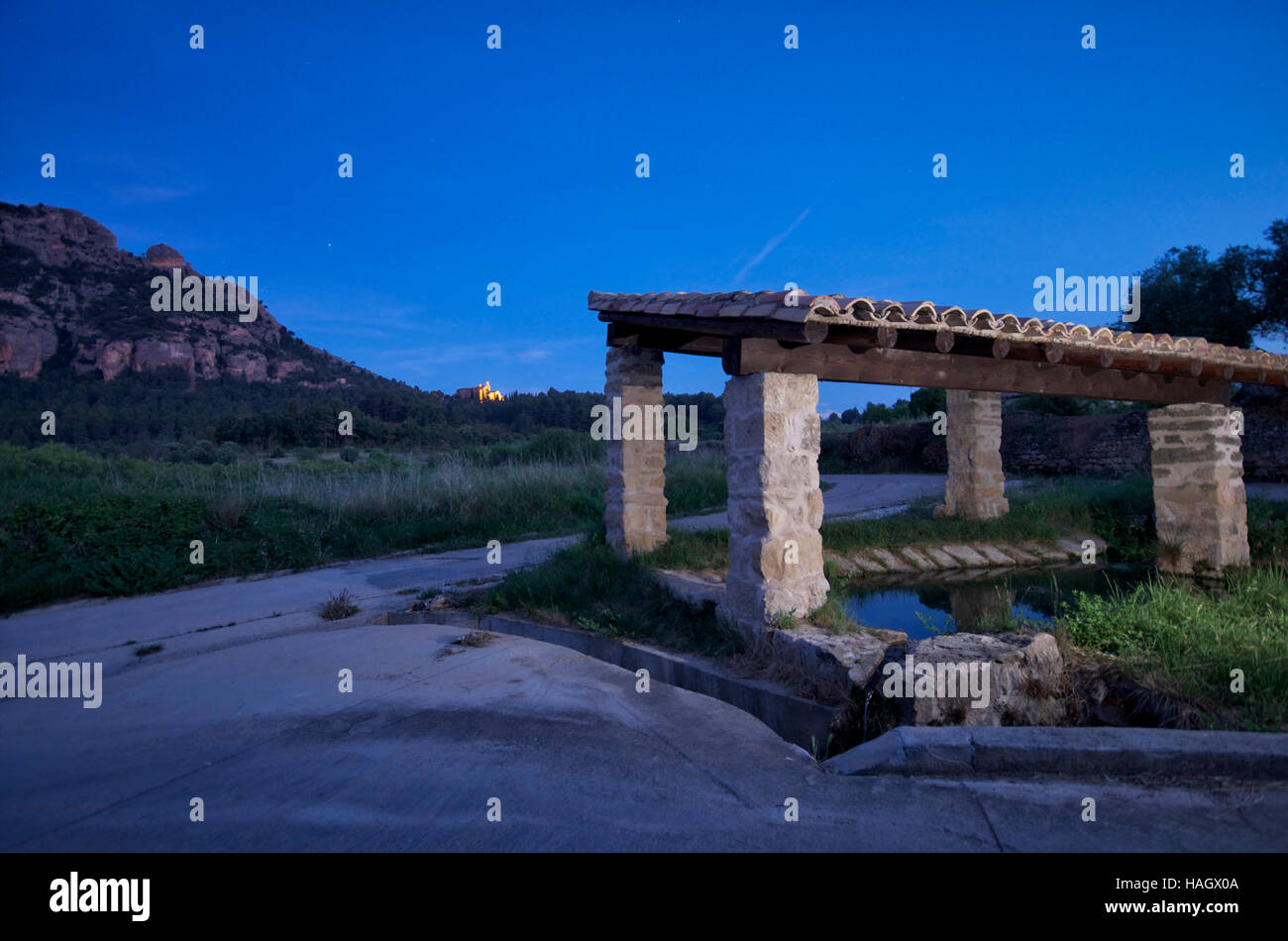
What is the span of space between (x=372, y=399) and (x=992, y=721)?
38.8m


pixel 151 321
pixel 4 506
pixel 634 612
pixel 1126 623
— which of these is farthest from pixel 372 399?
pixel 1126 623

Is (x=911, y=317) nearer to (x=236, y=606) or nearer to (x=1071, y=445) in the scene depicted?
(x=236, y=606)

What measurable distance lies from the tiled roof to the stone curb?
2.59 metres

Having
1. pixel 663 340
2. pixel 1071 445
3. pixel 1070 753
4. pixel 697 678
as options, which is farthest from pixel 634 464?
pixel 1071 445

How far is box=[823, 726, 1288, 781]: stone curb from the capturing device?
3.18 m

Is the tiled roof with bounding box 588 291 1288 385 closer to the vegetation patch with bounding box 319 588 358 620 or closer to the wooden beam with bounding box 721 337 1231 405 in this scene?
the wooden beam with bounding box 721 337 1231 405

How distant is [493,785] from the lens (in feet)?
11.1

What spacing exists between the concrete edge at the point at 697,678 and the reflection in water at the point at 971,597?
6.75 ft

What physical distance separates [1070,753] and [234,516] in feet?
36.4

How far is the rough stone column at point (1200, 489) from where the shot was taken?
8211mm

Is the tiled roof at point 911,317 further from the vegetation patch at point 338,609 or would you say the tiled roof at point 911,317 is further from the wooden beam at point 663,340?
the vegetation patch at point 338,609

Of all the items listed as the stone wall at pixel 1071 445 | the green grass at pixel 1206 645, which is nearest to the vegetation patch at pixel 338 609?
the green grass at pixel 1206 645

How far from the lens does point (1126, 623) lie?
478 centimetres

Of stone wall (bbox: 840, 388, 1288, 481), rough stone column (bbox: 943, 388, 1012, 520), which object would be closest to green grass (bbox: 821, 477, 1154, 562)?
rough stone column (bbox: 943, 388, 1012, 520)
